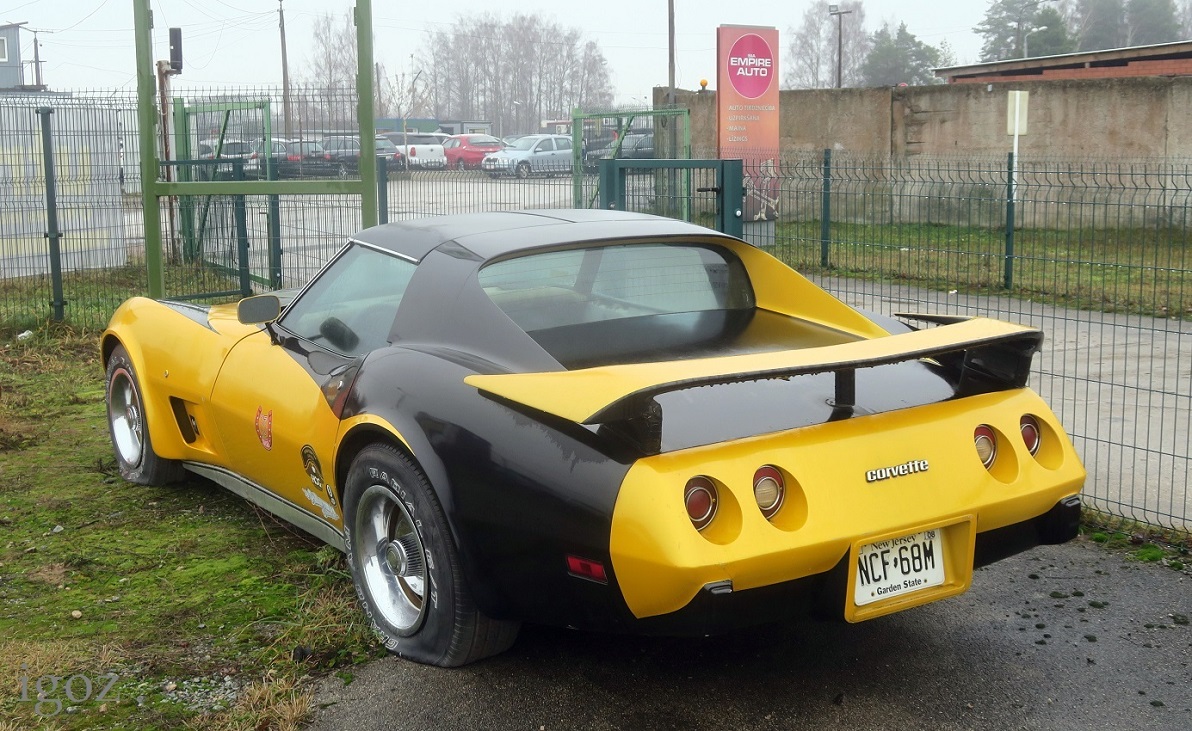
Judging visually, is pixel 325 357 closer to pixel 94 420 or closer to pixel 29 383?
pixel 94 420

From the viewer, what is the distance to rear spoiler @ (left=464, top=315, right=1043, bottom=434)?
294cm

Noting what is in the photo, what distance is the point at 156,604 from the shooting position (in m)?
4.20

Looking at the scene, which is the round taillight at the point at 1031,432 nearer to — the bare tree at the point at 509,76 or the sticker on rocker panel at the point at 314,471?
the sticker on rocker panel at the point at 314,471

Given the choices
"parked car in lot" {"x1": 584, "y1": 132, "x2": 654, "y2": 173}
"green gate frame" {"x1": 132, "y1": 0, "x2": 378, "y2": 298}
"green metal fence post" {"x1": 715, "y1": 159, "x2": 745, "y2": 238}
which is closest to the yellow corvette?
"green metal fence post" {"x1": 715, "y1": 159, "x2": 745, "y2": 238}

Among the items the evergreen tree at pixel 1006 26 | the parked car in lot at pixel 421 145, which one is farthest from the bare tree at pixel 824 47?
the parked car in lot at pixel 421 145

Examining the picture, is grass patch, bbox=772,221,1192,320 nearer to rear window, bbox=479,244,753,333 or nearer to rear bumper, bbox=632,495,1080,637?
rear window, bbox=479,244,753,333

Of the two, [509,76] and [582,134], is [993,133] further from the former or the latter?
[509,76]

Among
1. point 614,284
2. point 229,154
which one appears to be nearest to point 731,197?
point 614,284

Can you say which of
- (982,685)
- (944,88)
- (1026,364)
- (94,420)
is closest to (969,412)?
(1026,364)

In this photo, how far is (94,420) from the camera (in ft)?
23.2

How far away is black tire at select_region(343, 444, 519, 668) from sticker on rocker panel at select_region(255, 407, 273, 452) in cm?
63

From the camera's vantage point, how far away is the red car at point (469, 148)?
131 feet

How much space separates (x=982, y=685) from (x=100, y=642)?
9.04ft

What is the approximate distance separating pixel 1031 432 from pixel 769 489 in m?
1.02
